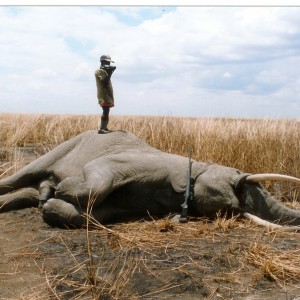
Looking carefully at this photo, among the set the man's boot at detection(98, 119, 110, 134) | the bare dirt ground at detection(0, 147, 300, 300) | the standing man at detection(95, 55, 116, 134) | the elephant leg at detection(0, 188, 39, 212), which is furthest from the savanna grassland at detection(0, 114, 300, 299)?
the standing man at detection(95, 55, 116, 134)

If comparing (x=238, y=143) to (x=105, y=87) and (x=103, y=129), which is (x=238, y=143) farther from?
(x=105, y=87)

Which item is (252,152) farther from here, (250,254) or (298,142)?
(250,254)

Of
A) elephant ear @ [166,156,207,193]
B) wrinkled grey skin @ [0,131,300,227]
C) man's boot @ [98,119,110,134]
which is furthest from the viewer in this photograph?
man's boot @ [98,119,110,134]

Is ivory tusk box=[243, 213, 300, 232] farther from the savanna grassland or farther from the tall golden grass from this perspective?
the tall golden grass

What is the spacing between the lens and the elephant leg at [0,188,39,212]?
602 centimetres

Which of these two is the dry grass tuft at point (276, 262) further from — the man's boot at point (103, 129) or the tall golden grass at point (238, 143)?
the tall golden grass at point (238, 143)

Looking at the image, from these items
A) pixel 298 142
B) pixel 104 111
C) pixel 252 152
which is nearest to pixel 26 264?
pixel 104 111

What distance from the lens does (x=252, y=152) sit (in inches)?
313

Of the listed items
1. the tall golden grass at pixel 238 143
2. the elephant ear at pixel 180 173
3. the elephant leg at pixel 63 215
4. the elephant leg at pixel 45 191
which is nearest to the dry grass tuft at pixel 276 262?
the elephant ear at pixel 180 173

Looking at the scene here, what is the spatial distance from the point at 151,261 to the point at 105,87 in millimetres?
2660

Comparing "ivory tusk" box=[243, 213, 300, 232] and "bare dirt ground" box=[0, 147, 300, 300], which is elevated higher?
"ivory tusk" box=[243, 213, 300, 232]

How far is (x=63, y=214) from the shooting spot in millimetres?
5012

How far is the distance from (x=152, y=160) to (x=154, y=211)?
0.50 m

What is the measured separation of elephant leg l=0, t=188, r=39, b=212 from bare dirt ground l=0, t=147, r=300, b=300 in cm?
69
